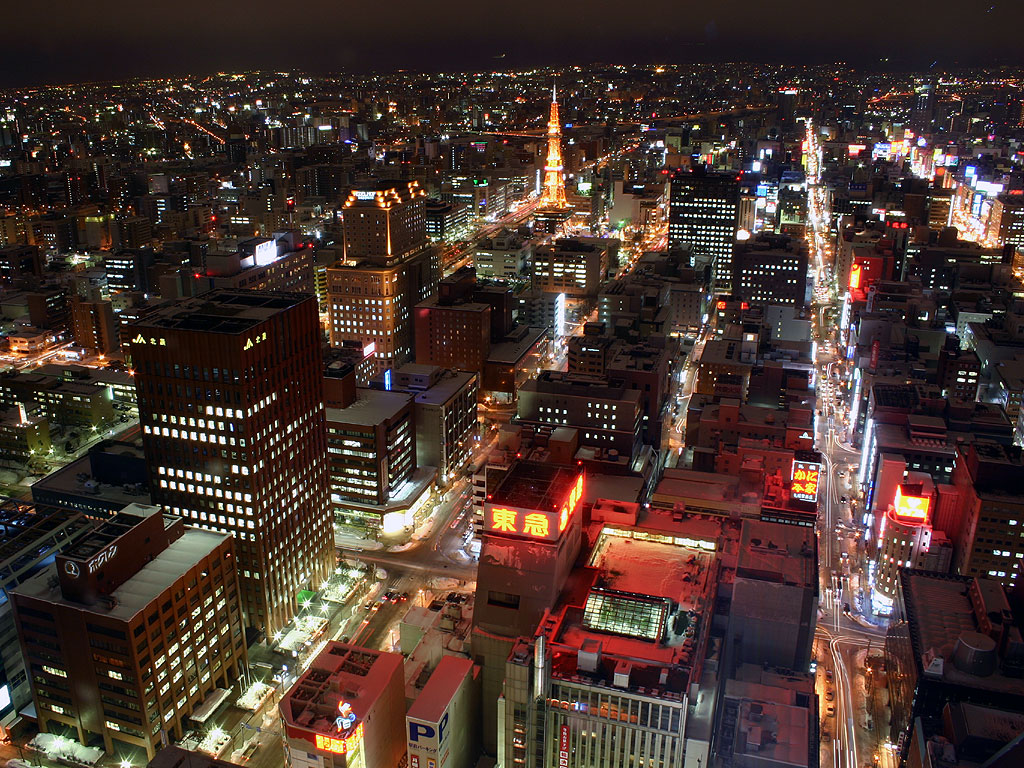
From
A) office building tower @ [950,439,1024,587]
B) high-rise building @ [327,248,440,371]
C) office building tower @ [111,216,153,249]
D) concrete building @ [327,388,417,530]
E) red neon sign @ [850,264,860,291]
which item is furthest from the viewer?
office building tower @ [111,216,153,249]

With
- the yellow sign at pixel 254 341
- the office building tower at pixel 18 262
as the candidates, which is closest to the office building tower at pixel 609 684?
the yellow sign at pixel 254 341

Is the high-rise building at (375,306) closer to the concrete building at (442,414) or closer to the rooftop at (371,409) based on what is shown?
the concrete building at (442,414)

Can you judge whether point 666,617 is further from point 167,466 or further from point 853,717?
point 167,466

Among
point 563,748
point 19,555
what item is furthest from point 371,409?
point 563,748

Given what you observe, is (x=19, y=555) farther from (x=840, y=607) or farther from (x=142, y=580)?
(x=840, y=607)

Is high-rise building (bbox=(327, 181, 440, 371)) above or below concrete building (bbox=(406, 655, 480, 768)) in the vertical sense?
above

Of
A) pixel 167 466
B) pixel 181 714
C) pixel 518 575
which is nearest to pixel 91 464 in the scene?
pixel 167 466

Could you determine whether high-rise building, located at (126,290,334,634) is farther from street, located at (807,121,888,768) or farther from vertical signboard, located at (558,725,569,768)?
street, located at (807,121,888,768)

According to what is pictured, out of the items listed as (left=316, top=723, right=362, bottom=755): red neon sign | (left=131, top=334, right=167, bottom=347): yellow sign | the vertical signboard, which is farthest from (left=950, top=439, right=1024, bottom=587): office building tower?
(left=131, top=334, right=167, bottom=347): yellow sign
